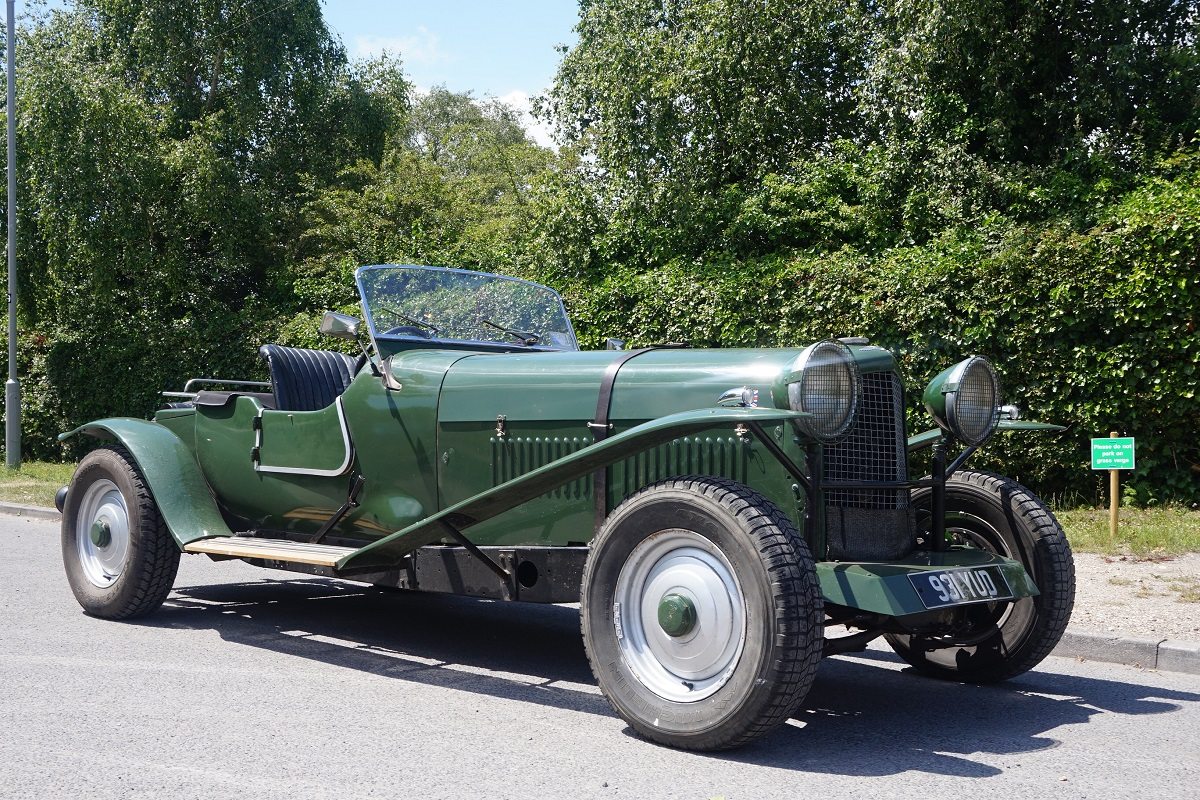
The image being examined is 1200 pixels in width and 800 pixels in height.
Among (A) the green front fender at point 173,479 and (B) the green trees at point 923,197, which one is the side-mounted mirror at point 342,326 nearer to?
(A) the green front fender at point 173,479

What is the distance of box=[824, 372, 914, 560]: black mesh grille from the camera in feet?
14.1

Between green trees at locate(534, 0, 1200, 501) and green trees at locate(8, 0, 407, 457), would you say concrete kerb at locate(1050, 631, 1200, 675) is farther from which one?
green trees at locate(8, 0, 407, 457)

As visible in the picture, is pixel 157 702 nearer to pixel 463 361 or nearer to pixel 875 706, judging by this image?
pixel 463 361

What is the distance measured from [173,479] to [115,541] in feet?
2.00

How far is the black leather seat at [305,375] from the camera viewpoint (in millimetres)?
6082

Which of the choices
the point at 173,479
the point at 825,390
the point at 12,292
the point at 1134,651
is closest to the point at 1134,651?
the point at 1134,651

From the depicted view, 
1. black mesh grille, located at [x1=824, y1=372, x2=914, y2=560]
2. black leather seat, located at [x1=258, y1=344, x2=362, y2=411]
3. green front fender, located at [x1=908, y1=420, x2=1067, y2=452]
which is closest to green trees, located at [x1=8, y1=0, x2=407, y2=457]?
black leather seat, located at [x1=258, y1=344, x2=362, y2=411]

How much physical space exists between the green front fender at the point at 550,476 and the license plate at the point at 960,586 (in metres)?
0.75

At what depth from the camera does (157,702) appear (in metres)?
4.29

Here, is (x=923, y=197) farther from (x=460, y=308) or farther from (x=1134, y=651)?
(x=460, y=308)

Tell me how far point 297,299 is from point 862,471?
15.3 m

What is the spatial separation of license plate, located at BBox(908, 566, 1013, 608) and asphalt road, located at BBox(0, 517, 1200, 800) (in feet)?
1.71

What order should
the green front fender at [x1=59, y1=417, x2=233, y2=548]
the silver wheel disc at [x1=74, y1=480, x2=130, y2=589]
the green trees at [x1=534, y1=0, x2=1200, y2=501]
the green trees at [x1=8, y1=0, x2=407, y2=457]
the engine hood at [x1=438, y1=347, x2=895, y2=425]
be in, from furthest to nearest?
1. the green trees at [x1=8, y1=0, x2=407, y2=457]
2. the green trees at [x1=534, y1=0, x2=1200, y2=501]
3. the silver wheel disc at [x1=74, y1=480, x2=130, y2=589]
4. the green front fender at [x1=59, y1=417, x2=233, y2=548]
5. the engine hood at [x1=438, y1=347, x2=895, y2=425]

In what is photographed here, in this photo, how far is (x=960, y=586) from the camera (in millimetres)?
3914
